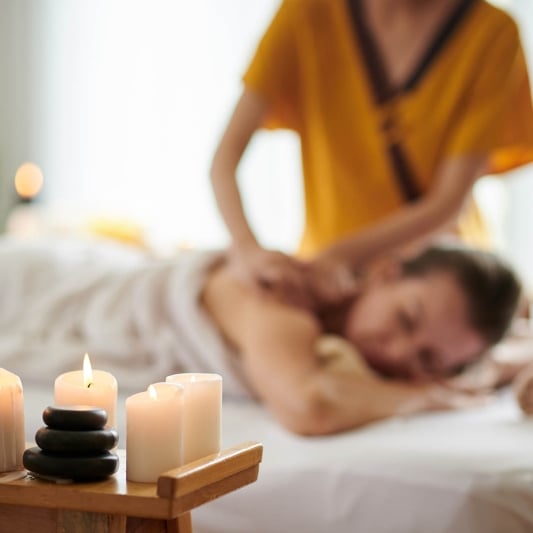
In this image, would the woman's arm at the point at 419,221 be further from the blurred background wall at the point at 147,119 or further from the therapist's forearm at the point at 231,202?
the blurred background wall at the point at 147,119

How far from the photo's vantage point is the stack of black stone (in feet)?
2.56

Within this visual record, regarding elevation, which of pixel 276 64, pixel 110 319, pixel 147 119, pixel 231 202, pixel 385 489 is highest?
pixel 276 64

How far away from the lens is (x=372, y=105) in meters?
2.27

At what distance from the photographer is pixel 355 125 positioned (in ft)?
7.56

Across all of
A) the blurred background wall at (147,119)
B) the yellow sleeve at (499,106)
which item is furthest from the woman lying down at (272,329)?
the blurred background wall at (147,119)

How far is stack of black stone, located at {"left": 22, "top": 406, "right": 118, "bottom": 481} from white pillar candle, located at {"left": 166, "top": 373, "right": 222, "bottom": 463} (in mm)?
78

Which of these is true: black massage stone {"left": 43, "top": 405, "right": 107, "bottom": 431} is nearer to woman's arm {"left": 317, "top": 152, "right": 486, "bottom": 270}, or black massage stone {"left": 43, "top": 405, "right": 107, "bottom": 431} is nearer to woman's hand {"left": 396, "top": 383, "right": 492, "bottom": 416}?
woman's hand {"left": 396, "top": 383, "right": 492, "bottom": 416}

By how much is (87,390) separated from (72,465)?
0.11 metres

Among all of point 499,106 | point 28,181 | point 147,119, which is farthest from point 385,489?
point 28,181

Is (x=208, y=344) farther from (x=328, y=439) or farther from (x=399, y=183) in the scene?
(x=399, y=183)

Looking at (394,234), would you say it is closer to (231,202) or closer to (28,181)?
(231,202)

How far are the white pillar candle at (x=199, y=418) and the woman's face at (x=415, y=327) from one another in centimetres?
90

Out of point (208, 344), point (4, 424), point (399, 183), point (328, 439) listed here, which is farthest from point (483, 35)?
point (4, 424)

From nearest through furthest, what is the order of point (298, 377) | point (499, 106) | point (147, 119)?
point (298, 377)
point (499, 106)
point (147, 119)
